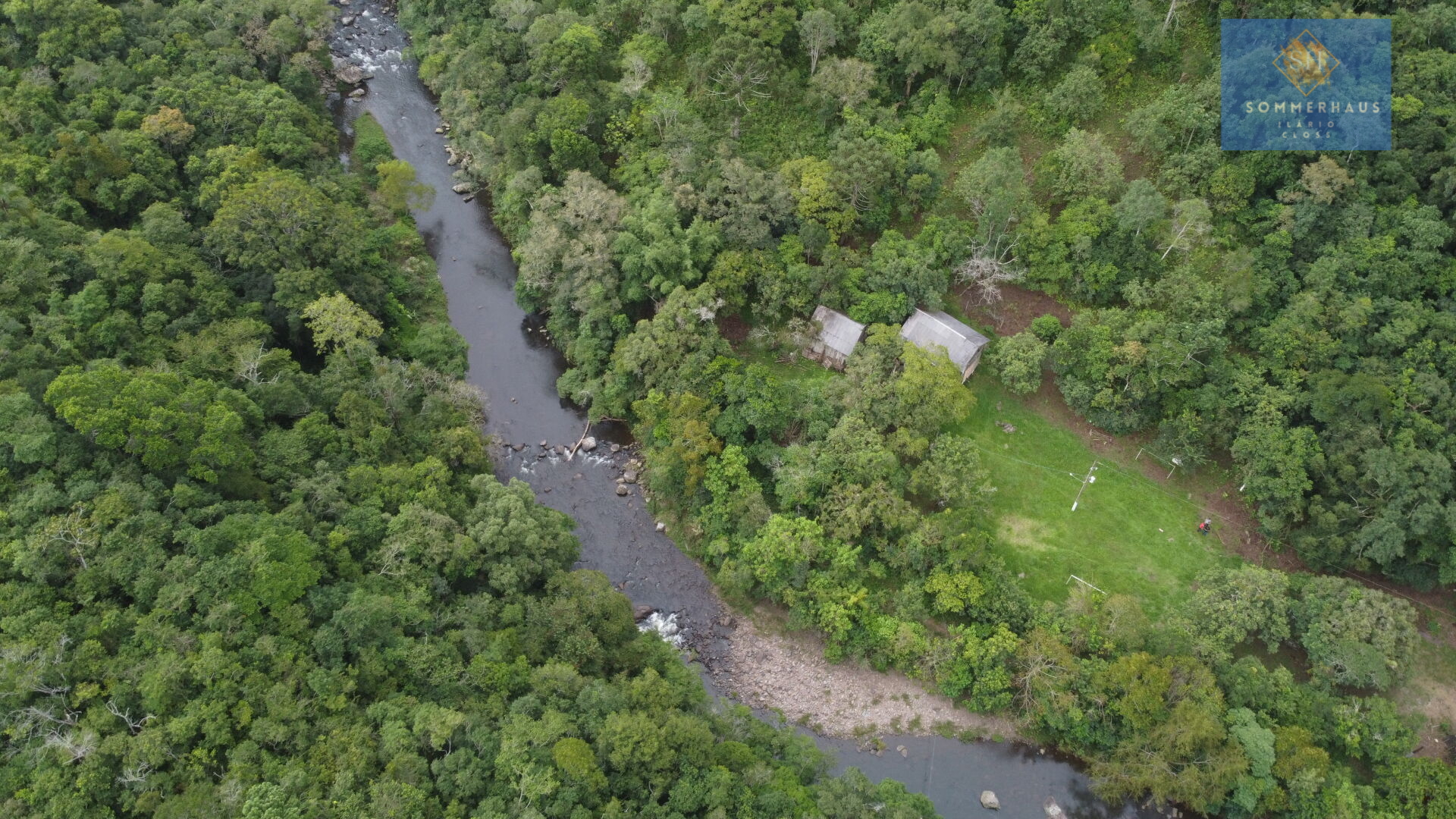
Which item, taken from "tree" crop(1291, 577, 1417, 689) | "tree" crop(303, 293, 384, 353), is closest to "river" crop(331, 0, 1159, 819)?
"tree" crop(303, 293, 384, 353)

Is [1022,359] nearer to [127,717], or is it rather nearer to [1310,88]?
[1310,88]

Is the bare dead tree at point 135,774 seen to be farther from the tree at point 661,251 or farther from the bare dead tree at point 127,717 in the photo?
the tree at point 661,251

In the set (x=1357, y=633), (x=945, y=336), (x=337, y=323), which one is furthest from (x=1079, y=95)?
(x=337, y=323)

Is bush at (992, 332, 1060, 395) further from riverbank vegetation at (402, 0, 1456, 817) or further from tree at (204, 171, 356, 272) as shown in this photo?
tree at (204, 171, 356, 272)

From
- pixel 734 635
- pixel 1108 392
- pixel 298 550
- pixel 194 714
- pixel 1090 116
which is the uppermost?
pixel 1090 116

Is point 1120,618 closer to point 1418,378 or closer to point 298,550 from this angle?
point 1418,378

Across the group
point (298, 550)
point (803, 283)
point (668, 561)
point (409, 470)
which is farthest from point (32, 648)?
point (803, 283)
